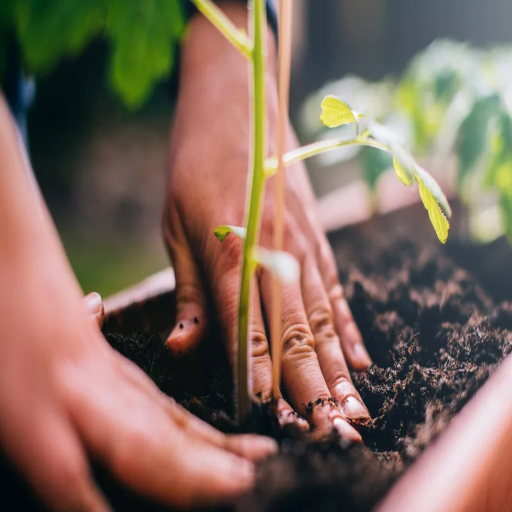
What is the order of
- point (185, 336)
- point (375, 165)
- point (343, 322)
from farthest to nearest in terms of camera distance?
point (375, 165) < point (343, 322) < point (185, 336)

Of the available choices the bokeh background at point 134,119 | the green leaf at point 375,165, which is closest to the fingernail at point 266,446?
the green leaf at point 375,165

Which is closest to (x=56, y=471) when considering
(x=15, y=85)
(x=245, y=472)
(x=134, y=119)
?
(x=245, y=472)

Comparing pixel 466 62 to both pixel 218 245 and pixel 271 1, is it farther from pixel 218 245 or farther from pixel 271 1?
pixel 218 245

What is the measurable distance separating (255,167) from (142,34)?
0.20 metres

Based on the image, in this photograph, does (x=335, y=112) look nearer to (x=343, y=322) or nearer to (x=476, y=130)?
(x=343, y=322)

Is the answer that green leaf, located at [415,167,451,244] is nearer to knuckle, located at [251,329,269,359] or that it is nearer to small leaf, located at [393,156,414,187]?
small leaf, located at [393,156,414,187]

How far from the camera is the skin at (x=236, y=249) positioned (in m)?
0.61

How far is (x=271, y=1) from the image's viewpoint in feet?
3.00

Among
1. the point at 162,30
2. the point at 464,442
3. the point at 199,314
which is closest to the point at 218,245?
the point at 199,314

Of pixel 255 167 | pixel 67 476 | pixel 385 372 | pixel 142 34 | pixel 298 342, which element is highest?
pixel 142 34

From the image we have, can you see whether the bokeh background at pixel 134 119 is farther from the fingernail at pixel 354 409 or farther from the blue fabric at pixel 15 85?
the fingernail at pixel 354 409

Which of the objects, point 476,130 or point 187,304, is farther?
point 476,130

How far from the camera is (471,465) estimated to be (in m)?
0.44

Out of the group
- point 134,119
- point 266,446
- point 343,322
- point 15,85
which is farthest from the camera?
point 134,119
